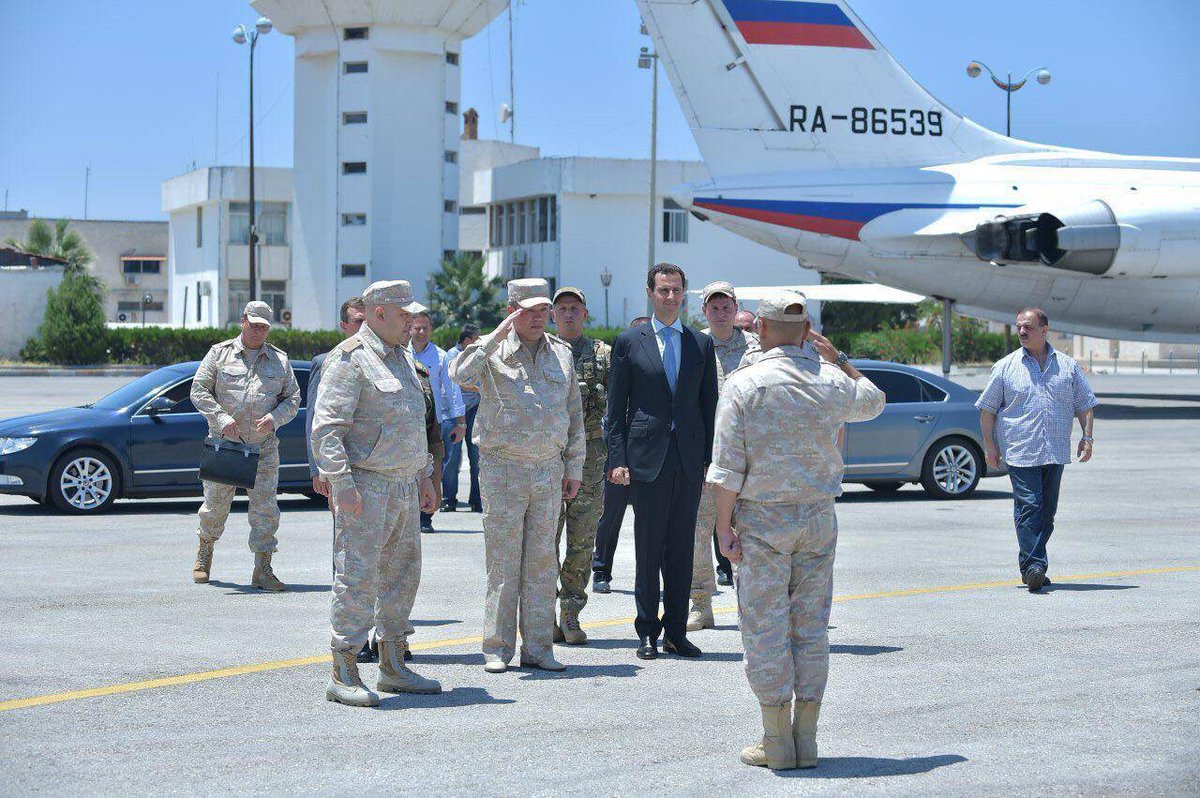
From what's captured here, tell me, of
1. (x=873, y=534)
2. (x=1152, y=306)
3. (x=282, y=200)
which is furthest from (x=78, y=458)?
(x=282, y=200)

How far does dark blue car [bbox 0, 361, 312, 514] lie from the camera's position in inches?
588

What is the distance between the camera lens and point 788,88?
3120cm

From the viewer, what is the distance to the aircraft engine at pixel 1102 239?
30375 mm

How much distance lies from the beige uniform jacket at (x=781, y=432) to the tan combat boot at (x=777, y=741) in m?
0.86

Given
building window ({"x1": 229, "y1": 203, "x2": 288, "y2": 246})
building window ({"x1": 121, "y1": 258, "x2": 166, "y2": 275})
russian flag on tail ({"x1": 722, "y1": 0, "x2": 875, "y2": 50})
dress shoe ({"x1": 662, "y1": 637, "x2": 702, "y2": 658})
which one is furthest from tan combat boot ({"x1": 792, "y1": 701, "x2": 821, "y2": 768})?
building window ({"x1": 121, "y1": 258, "x2": 166, "y2": 275})

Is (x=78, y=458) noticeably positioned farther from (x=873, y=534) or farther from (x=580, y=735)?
(x=580, y=735)

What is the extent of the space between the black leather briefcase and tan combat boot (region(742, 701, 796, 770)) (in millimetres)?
5641

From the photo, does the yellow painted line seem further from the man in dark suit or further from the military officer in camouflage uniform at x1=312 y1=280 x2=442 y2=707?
the man in dark suit

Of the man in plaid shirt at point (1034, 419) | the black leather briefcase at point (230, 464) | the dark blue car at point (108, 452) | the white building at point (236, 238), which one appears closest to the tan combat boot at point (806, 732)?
the man in plaid shirt at point (1034, 419)

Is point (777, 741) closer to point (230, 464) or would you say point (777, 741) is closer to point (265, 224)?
point (230, 464)

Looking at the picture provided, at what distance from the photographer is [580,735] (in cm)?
662

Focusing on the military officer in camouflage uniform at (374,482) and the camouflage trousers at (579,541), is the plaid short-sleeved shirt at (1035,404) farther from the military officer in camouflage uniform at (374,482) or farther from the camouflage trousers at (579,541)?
the military officer in camouflage uniform at (374,482)

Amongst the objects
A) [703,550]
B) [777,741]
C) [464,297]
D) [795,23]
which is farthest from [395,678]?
[464,297]

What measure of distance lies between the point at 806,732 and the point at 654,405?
2.87 m
